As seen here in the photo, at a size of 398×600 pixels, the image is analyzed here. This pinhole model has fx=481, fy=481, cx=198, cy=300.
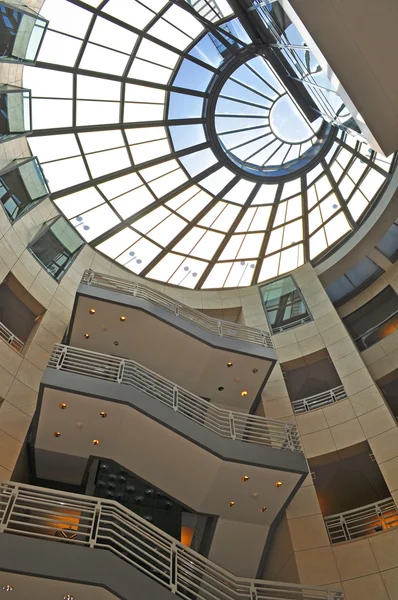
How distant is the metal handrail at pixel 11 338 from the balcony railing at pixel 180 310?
132 inches

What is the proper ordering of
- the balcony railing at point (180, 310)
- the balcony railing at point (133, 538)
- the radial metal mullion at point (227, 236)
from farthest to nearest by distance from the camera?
the radial metal mullion at point (227, 236) < the balcony railing at point (180, 310) < the balcony railing at point (133, 538)

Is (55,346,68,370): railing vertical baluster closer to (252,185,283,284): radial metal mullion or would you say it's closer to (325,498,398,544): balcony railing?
(325,498,398,544): balcony railing

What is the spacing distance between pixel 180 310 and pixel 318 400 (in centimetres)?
708

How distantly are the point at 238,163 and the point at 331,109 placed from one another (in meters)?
6.82

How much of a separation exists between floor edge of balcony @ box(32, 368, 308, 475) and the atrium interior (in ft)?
0.22

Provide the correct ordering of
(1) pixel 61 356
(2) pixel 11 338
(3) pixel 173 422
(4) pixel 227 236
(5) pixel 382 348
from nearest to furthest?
(3) pixel 173 422 → (1) pixel 61 356 → (2) pixel 11 338 → (5) pixel 382 348 → (4) pixel 227 236

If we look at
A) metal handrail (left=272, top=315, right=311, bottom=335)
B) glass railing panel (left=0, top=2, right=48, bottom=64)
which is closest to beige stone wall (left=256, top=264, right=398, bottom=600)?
metal handrail (left=272, top=315, right=311, bottom=335)

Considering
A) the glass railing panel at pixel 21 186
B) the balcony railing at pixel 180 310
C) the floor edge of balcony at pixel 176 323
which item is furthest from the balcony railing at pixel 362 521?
the glass railing panel at pixel 21 186

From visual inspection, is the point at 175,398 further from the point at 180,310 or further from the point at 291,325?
the point at 291,325

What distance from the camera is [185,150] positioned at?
20.9 m

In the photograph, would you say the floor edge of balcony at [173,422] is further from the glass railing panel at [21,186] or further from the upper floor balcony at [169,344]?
the glass railing panel at [21,186]

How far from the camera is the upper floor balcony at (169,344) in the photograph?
1833 cm

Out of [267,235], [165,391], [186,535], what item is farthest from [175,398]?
[267,235]

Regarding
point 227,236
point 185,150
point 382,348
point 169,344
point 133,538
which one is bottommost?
point 133,538
